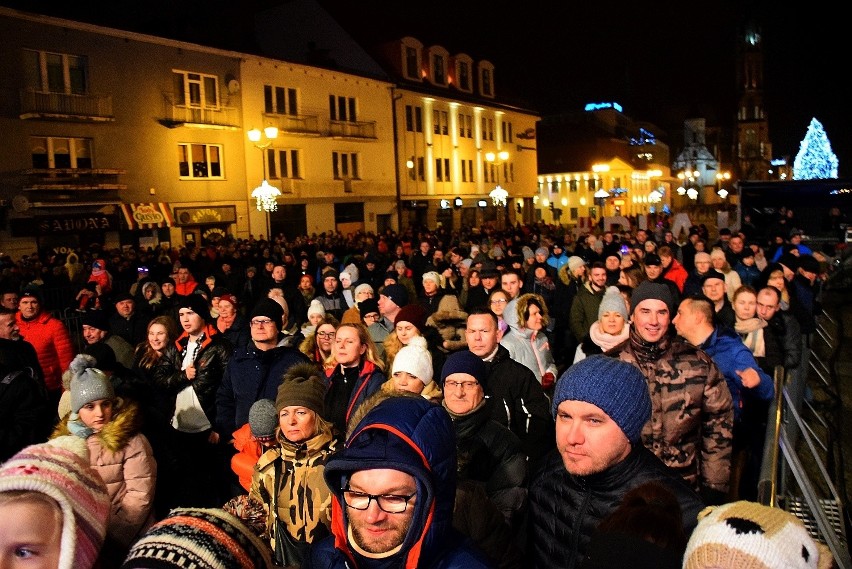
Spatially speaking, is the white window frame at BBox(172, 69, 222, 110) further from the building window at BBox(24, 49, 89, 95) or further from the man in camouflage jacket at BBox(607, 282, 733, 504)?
the man in camouflage jacket at BBox(607, 282, 733, 504)

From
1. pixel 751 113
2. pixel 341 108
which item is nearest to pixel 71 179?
pixel 341 108

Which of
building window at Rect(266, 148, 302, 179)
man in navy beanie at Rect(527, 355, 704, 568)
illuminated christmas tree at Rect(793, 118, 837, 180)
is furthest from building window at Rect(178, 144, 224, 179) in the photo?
illuminated christmas tree at Rect(793, 118, 837, 180)

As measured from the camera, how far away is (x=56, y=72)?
79.2 ft

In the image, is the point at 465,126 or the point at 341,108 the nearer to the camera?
the point at 341,108

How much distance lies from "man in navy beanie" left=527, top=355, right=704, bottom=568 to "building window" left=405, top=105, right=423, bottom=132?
1521 inches

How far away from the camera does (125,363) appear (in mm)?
7398

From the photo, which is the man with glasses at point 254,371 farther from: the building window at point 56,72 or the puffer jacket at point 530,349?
the building window at point 56,72

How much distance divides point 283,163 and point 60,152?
1068cm

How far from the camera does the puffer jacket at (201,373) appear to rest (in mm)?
5961

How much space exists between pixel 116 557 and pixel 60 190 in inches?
980

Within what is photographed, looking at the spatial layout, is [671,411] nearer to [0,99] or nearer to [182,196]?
[0,99]

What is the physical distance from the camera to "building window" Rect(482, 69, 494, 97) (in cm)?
4931

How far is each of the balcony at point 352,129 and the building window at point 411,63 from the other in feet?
19.9

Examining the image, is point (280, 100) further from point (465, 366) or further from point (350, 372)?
point (465, 366)
